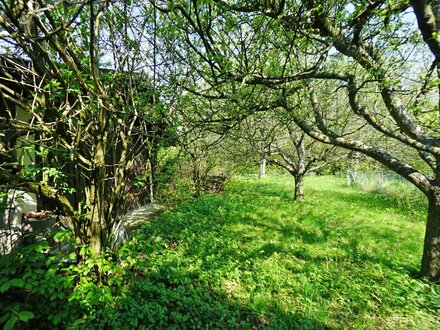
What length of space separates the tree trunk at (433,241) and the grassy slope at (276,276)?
9.9 inches

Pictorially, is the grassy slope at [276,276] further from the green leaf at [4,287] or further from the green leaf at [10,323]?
the green leaf at [4,287]

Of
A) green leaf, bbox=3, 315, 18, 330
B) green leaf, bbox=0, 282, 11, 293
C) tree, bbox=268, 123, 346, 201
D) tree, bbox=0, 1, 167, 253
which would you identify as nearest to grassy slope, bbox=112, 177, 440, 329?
tree, bbox=0, 1, 167, 253

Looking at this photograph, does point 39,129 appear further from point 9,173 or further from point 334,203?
point 334,203

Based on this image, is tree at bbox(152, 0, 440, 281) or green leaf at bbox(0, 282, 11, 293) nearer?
green leaf at bbox(0, 282, 11, 293)

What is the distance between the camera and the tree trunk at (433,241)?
3537 mm

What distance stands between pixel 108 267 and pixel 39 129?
1.49 metres

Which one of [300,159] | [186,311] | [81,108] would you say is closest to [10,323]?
[186,311]

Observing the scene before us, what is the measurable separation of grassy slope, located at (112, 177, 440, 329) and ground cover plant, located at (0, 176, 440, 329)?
0.02 m

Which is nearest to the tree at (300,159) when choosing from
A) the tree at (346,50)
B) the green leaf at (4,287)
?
the tree at (346,50)

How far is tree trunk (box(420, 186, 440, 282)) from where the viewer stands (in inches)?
139

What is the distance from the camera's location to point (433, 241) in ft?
11.7

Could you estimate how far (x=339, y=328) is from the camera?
285cm

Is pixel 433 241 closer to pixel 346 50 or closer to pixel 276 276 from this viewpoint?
pixel 276 276

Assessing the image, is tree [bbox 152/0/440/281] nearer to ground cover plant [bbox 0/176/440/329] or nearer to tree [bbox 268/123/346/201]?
ground cover plant [bbox 0/176/440/329]
